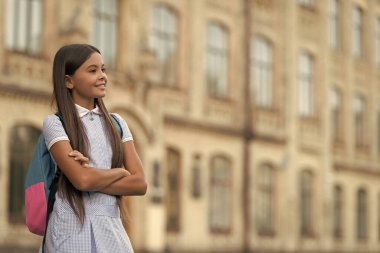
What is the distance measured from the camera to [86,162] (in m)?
4.11

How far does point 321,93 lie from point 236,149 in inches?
239

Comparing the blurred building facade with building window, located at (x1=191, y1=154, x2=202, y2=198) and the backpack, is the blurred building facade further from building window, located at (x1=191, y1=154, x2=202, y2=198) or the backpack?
the backpack

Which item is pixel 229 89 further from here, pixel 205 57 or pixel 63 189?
pixel 63 189

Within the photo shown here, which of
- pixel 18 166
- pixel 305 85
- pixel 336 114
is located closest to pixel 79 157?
pixel 18 166

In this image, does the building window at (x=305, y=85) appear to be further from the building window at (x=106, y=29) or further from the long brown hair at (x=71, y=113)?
the long brown hair at (x=71, y=113)

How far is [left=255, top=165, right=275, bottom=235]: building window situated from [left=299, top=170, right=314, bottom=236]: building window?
1.97 meters

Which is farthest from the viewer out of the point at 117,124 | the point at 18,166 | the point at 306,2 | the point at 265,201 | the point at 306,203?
the point at 306,2

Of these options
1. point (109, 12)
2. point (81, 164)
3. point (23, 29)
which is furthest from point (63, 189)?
point (109, 12)

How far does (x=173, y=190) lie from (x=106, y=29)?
15.6ft

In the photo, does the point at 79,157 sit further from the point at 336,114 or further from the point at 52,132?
the point at 336,114

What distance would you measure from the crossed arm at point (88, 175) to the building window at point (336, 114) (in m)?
30.3

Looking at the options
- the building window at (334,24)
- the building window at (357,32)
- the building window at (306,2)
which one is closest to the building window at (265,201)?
the building window at (306,2)

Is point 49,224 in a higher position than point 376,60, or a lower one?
lower

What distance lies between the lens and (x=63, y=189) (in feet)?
13.5
